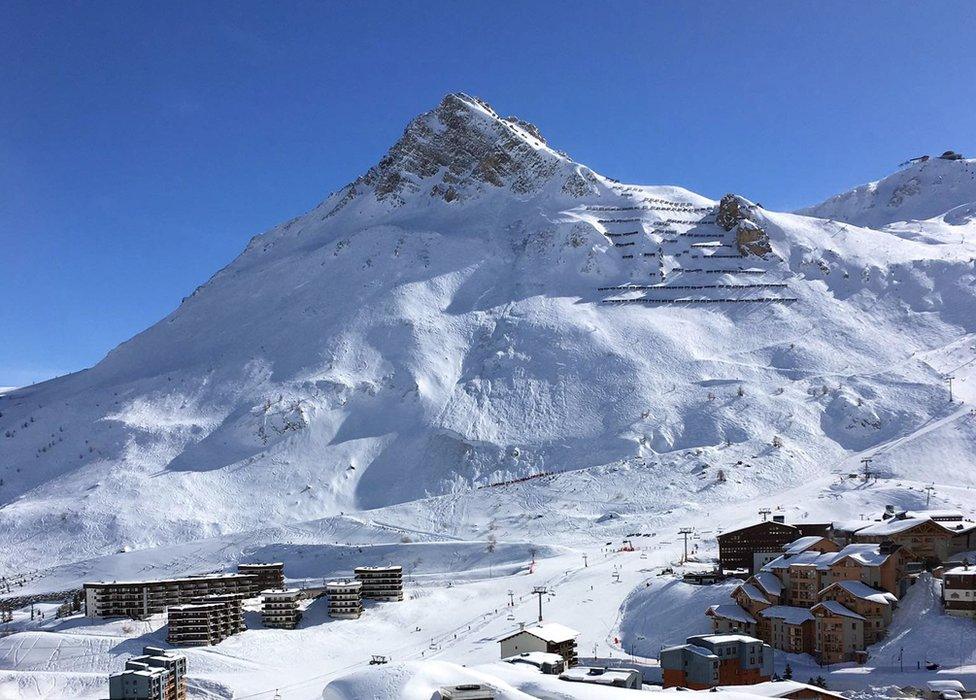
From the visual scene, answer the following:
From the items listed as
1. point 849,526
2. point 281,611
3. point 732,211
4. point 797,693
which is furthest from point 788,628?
point 732,211

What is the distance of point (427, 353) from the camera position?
112m

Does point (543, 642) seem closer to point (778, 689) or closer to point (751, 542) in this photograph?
point (778, 689)

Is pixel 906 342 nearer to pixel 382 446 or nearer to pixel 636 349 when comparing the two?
pixel 636 349

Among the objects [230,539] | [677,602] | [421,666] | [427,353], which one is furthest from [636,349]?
[421,666]

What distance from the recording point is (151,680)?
4631 cm

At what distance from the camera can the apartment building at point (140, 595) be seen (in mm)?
68062

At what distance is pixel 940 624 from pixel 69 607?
2115 inches

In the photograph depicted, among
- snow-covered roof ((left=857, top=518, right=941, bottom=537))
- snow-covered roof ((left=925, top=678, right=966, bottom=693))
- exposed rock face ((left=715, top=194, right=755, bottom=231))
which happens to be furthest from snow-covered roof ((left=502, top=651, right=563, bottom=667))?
exposed rock face ((left=715, top=194, right=755, bottom=231))

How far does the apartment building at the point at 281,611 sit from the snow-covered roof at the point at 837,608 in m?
32.3

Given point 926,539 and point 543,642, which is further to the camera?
point 926,539

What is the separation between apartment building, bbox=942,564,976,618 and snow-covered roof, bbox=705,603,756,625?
920cm

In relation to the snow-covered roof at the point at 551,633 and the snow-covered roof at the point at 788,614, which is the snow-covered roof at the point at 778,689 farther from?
the snow-covered roof at the point at 551,633

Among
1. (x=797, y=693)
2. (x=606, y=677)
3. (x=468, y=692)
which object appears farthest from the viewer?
(x=606, y=677)

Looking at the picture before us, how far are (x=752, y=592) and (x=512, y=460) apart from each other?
4368 cm
